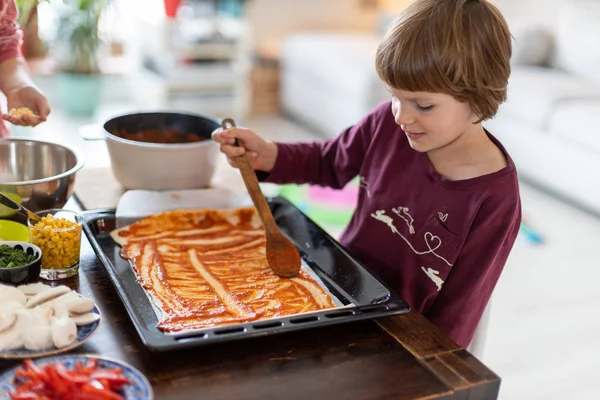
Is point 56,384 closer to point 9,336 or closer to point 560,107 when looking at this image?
point 9,336

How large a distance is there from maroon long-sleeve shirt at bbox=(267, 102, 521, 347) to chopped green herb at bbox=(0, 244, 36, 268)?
0.54m

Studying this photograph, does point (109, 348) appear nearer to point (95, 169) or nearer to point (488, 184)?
point (488, 184)

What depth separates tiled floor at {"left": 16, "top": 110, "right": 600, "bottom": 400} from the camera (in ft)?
6.92

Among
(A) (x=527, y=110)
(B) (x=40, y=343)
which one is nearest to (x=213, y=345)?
(B) (x=40, y=343)

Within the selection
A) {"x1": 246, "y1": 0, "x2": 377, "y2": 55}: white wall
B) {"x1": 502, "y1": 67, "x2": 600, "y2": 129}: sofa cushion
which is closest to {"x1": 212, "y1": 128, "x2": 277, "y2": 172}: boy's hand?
{"x1": 502, "y1": 67, "x2": 600, "y2": 129}: sofa cushion

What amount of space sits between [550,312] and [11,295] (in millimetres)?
2007

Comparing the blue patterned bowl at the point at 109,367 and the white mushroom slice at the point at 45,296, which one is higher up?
the white mushroom slice at the point at 45,296

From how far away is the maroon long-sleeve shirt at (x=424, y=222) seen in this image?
46.4 inches

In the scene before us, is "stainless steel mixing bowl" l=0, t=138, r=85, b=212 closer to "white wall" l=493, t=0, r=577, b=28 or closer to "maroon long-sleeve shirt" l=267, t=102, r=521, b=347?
"maroon long-sleeve shirt" l=267, t=102, r=521, b=347

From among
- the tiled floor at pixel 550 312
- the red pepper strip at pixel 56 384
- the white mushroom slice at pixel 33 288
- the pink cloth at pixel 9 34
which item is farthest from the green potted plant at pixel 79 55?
the red pepper strip at pixel 56 384

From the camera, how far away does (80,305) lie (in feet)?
3.07

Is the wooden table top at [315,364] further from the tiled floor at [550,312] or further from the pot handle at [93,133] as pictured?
the tiled floor at [550,312]

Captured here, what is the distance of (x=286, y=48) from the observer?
4.58 meters

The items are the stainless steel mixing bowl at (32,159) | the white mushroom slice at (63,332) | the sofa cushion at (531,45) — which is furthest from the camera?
the sofa cushion at (531,45)
